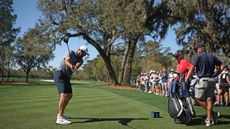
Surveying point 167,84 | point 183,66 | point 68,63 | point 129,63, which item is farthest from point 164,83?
point 129,63

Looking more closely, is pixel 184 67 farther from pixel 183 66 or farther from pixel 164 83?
pixel 164 83

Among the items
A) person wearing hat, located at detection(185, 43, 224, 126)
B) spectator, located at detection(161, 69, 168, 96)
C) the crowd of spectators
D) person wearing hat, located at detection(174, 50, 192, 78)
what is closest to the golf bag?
person wearing hat, located at detection(185, 43, 224, 126)

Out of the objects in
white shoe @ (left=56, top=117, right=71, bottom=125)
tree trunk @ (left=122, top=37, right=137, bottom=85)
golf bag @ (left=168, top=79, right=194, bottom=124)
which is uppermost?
tree trunk @ (left=122, top=37, right=137, bottom=85)

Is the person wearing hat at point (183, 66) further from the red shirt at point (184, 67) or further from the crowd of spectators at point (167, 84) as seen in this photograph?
the crowd of spectators at point (167, 84)

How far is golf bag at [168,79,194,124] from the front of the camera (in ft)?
30.6

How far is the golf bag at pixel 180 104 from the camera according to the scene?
9312 millimetres

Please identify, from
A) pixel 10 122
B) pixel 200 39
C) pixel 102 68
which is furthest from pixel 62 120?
pixel 102 68

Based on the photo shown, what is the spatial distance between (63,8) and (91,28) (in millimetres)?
4844

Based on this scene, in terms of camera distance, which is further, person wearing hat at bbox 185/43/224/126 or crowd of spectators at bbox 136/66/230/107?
crowd of spectators at bbox 136/66/230/107

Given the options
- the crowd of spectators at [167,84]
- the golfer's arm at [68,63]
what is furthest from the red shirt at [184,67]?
the golfer's arm at [68,63]

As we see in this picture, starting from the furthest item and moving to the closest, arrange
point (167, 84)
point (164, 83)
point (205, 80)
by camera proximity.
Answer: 1. point (164, 83)
2. point (167, 84)
3. point (205, 80)

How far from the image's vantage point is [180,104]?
31.0ft

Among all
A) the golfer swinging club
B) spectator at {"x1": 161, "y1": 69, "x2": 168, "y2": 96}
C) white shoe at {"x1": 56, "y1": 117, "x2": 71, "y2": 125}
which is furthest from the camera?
spectator at {"x1": 161, "y1": 69, "x2": 168, "y2": 96}

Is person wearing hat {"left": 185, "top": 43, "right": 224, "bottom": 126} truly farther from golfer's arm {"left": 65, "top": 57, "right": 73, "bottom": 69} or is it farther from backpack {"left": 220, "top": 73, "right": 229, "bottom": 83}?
backpack {"left": 220, "top": 73, "right": 229, "bottom": 83}
